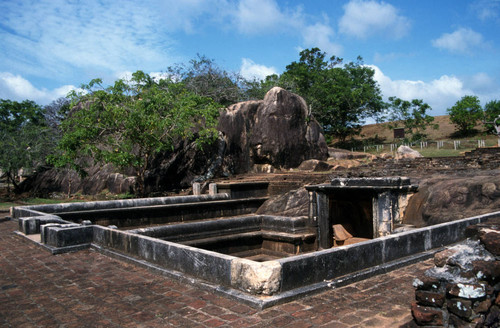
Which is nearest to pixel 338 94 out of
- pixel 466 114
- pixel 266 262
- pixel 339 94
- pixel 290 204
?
pixel 339 94

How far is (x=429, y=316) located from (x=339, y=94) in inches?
1180

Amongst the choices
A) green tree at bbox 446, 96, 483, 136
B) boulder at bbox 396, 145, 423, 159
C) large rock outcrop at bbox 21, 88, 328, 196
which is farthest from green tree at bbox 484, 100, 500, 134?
large rock outcrop at bbox 21, 88, 328, 196

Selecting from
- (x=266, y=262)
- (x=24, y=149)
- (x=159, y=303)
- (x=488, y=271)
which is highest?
(x=24, y=149)

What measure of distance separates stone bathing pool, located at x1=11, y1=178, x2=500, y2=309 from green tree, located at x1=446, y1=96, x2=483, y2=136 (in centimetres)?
2724

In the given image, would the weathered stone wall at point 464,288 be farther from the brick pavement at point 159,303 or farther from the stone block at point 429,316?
the brick pavement at point 159,303

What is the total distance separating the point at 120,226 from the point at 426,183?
8046 mm

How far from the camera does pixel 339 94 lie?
31562 mm

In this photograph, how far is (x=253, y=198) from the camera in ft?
44.8

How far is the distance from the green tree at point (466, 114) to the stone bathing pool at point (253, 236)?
27238mm

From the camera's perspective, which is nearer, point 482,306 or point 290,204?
point 482,306

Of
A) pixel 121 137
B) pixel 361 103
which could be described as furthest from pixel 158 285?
pixel 361 103

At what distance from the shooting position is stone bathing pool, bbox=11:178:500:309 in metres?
4.24

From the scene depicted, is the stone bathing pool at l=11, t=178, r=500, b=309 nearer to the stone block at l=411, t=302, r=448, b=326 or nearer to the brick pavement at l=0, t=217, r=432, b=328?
the brick pavement at l=0, t=217, r=432, b=328

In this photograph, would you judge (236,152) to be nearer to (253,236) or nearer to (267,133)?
(267,133)
